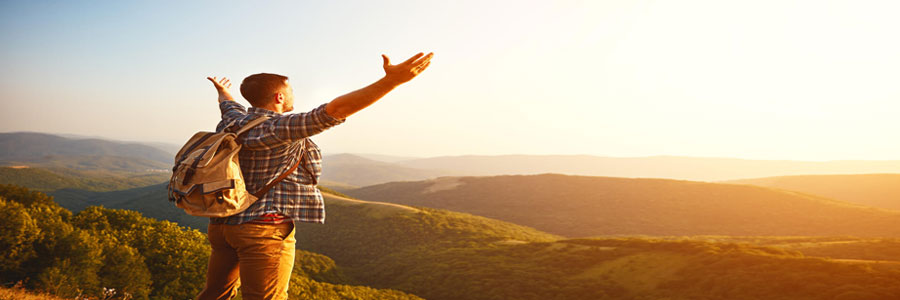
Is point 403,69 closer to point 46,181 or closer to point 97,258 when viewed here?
point 97,258

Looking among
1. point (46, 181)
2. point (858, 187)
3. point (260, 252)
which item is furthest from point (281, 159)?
point (46, 181)

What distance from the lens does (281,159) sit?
109 inches

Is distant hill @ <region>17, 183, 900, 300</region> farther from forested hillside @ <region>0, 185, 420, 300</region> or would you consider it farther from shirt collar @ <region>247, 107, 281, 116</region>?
shirt collar @ <region>247, 107, 281, 116</region>

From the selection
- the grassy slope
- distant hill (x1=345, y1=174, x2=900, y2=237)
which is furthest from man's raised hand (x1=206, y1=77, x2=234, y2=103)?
distant hill (x1=345, y1=174, x2=900, y2=237)

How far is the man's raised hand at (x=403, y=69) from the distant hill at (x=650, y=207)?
75.9m

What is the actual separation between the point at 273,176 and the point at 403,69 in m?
1.25

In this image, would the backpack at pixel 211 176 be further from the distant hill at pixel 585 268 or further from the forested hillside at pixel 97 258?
the distant hill at pixel 585 268

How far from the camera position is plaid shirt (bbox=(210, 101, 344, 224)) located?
2.40 metres

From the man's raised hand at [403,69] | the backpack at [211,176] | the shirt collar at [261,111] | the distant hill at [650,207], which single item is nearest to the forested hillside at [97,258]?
the backpack at [211,176]

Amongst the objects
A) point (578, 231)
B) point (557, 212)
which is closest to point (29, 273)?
point (578, 231)

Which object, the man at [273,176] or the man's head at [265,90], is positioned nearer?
the man at [273,176]

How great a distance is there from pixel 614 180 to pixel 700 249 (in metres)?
86.2

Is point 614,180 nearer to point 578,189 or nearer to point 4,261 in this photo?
point 578,189

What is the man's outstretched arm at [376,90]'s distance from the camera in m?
2.33
